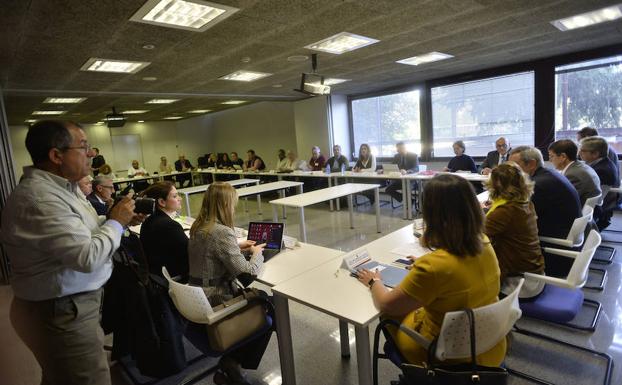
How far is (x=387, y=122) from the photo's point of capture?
8297mm

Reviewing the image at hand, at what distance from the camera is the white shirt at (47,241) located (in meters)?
1.19

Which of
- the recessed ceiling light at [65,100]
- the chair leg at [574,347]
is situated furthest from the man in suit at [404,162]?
the recessed ceiling light at [65,100]

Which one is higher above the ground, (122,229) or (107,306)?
(122,229)

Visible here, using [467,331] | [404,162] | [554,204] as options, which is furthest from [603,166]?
[467,331]

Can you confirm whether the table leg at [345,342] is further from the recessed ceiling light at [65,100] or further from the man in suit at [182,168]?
the man in suit at [182,168]

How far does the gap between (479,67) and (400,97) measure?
6.29 ft

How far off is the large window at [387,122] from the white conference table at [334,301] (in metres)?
6.03

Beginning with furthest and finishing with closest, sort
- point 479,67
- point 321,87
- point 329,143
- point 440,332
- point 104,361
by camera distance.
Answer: point 329,143, point 479,67, point 321,87, point 104,361, point 440,332

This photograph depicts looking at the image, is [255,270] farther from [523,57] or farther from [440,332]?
[523,57]

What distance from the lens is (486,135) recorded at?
22.2ft

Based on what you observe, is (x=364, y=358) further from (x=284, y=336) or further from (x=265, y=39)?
(x=265, y=39)

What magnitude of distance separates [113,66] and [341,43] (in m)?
2.87

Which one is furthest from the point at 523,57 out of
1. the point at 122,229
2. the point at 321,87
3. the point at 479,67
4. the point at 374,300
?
the point at 122,229

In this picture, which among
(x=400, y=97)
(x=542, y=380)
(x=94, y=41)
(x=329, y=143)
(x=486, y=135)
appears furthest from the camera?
(x=329, y=143)
